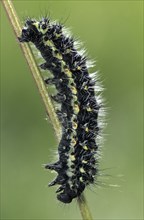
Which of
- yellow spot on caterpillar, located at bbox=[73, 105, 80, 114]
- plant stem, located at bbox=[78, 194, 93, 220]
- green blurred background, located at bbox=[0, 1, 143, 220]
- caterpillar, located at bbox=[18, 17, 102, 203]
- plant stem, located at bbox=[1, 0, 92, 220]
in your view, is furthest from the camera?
green blurred background, located at bbox=[0, 1, 143, 220]

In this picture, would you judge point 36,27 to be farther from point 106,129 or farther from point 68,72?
point 106,129

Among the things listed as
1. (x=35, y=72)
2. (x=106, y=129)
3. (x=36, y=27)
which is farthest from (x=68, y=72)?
(x=106, y=129)

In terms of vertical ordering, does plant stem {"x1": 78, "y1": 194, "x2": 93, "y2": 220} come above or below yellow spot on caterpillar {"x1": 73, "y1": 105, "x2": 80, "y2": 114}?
below

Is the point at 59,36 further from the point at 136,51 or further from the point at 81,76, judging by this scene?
the point at 136,51

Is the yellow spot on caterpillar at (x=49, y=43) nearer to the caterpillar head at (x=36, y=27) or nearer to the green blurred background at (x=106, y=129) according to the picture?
the caterpillar head at (x=36, y=27)

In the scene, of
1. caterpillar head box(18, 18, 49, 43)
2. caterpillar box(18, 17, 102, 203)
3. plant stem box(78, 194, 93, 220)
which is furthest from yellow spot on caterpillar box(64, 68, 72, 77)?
plant stem box(78, 194, 93, 220)

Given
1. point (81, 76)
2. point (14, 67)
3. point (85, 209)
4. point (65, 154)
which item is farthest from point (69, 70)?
point (14, 67)

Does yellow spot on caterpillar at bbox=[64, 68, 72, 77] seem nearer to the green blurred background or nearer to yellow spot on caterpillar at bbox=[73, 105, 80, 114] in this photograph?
yellow spot on caterpillar at bbox=[73, 105, 80, 114]

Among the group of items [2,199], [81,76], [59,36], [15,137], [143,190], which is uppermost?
[59,36]
